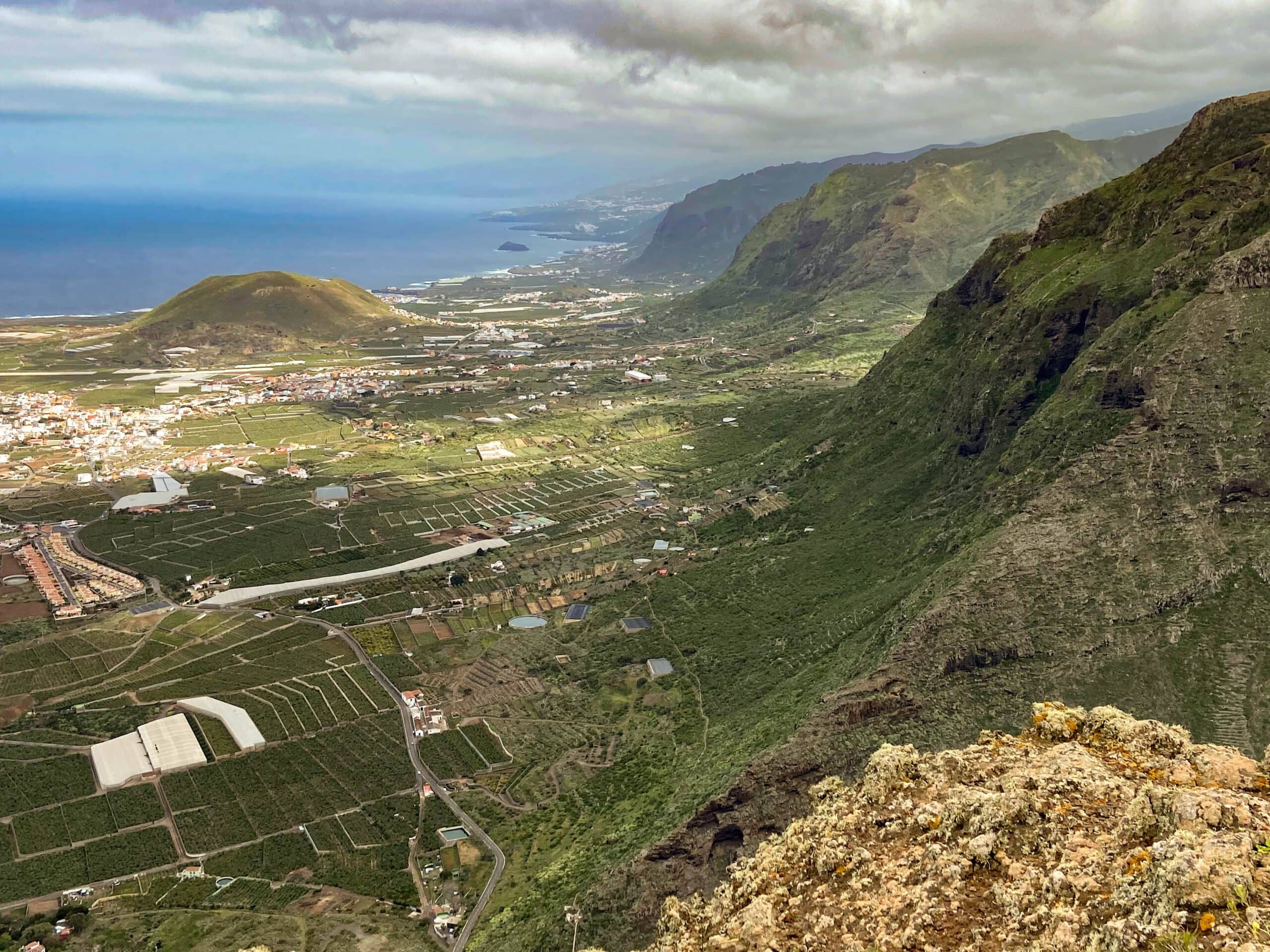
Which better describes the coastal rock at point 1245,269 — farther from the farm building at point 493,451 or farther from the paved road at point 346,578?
the farm building at point 493,451

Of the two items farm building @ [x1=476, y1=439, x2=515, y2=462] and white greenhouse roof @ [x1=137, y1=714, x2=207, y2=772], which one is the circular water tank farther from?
farm building @ [x1=476, y1=439, x2=515, y2=462]

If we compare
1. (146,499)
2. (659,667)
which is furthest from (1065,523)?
(146,499)

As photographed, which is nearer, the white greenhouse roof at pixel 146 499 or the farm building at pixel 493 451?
the white greenhouse roof at pixel 146 499

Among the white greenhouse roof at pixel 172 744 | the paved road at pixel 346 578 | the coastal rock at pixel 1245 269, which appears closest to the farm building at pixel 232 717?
the white greenhouse roof at pixel 172 744

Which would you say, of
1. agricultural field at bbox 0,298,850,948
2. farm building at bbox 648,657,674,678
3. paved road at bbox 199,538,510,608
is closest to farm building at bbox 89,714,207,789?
agricultural field at bbox 0,298,850,948

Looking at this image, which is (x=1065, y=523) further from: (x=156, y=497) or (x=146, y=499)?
(x=146, y=499)

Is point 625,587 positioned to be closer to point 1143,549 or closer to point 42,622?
point 1143,549

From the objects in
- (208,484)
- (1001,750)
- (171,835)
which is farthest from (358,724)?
(208,484)
